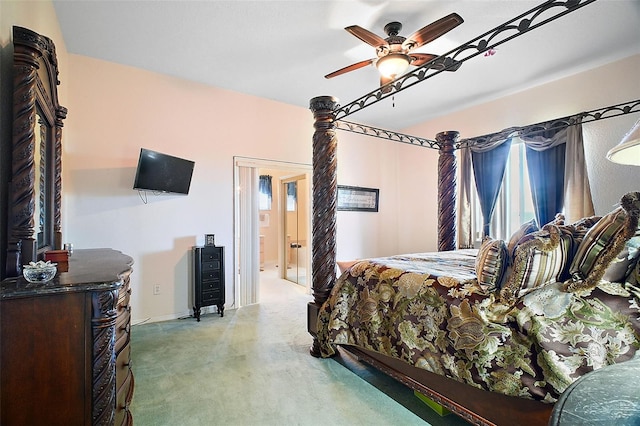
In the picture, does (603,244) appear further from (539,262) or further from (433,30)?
(433,30)

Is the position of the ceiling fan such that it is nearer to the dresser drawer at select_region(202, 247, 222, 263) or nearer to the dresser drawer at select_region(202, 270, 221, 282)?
the dresser drawer at select_region(202, 247, 222, 263)

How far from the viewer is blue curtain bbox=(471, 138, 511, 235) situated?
4.09 m

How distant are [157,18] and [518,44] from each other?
10.6 feet

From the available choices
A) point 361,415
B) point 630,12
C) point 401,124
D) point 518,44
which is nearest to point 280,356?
point 361,415

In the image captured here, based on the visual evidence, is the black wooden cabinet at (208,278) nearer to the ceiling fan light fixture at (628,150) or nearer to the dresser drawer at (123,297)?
the dresser drawer at (123,297)

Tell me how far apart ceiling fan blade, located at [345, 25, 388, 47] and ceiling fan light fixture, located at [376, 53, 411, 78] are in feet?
0.37

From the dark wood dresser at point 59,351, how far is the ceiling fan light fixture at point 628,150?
2.17 m

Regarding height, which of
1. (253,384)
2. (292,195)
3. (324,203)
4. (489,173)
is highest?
(489,173)

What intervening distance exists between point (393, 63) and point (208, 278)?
9.85 ft

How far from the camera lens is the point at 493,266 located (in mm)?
1529

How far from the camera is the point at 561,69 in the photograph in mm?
3412

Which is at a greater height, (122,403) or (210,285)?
(210,285)

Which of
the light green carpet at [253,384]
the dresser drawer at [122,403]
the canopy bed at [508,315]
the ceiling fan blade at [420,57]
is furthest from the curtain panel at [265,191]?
the dresser drawer at [122,403]

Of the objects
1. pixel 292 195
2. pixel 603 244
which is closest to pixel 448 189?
pixel 603 244
